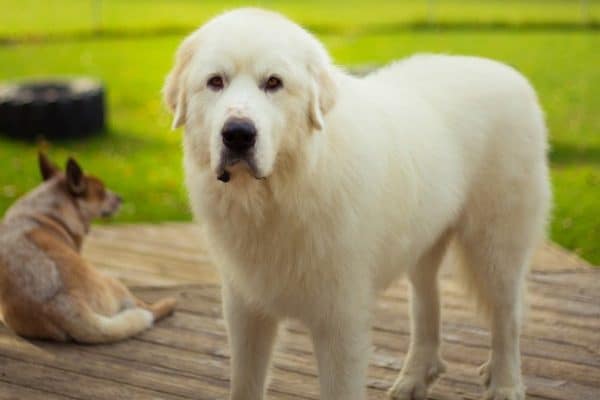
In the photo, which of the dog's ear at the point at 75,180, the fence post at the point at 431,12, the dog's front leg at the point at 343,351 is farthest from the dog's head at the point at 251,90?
the fence post at the point at 431,12

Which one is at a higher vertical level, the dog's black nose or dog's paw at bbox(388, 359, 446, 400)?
the dog's black nose

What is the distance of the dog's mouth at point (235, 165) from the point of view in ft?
10.4

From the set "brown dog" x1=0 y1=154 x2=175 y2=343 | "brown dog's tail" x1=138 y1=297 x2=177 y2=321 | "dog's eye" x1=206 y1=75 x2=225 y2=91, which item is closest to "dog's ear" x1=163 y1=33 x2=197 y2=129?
"dog's eye" x1=206 y1=75 x2=225 y2=91

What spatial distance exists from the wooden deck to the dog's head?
1492mm

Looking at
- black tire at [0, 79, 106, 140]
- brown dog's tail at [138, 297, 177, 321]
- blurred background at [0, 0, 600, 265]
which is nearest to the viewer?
brown dog's tail at [138, 297, 177, 321]

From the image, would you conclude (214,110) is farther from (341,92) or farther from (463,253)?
(463,253)

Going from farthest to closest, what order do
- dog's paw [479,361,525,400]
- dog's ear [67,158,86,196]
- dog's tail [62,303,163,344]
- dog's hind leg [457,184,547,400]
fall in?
dog's ear [67,158,86,196]
dog's tail [62,303,163,344]
dog's paw [479,361,525,400]
dog's hind leg [457,184,547,400]

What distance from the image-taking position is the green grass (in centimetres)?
1548

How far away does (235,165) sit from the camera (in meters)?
3.21

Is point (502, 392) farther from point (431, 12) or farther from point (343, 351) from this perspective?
point (431, 12)

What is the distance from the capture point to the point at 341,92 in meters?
3.61

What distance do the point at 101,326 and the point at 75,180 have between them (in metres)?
1.00

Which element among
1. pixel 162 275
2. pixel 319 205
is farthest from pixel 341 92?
pixel 162 275

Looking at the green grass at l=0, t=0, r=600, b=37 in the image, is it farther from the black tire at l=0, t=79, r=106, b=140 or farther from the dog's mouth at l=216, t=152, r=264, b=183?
the dog's mouth at l=216, t=152, r=264, b=183
